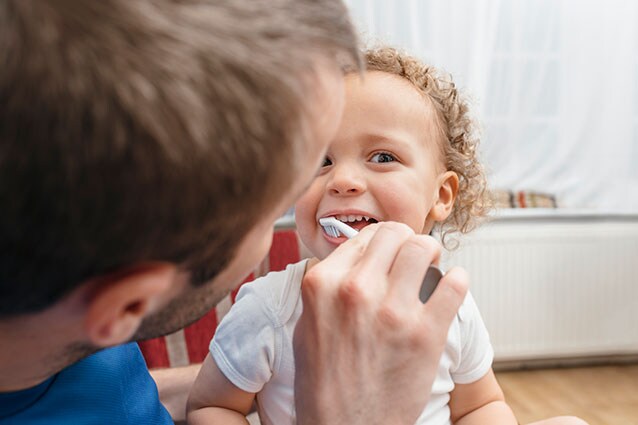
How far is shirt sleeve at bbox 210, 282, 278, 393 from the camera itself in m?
1.00

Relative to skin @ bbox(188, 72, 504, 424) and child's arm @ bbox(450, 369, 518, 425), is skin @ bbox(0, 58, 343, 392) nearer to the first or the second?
skin @ bbox(188, 72, 504, 424)

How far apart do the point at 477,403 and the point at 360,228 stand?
0.36 metres

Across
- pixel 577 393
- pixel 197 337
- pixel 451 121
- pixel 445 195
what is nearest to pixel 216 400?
pixel 445 195

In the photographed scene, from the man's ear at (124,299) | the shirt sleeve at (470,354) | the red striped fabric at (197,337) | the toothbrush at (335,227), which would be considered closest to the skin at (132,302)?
the man's ear at (124,299)

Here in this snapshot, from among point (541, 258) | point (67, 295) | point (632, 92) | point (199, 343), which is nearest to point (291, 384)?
point (67, 295)

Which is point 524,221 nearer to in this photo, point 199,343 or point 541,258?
point 541,258

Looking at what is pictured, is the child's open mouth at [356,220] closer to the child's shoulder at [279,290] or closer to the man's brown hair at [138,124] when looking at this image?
the child's shoulder at [279,290]

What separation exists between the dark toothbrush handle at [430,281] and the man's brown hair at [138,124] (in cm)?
28

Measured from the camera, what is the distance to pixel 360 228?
41.5 inches

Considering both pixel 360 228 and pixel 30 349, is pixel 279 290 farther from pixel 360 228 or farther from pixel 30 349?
pixel 30 349

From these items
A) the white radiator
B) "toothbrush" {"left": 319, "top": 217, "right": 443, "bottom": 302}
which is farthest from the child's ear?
the white radiator

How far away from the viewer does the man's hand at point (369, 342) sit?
0.67m

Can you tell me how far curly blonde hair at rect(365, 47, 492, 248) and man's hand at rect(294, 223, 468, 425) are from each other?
532 mm

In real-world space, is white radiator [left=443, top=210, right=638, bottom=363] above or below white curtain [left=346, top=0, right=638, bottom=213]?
below
